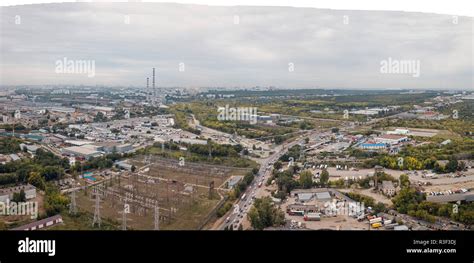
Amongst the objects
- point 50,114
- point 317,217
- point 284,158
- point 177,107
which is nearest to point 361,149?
point 284,158

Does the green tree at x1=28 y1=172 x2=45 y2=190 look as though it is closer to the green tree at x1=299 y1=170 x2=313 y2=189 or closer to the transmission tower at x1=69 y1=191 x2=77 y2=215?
the transmission tower at x1=69 y1=191 x2=77 y2=215

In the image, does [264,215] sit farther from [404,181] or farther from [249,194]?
[404,181]

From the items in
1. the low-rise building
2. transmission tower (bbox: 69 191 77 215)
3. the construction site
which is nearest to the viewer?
the construction site

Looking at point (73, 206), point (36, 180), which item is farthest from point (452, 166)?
point (36, 180)

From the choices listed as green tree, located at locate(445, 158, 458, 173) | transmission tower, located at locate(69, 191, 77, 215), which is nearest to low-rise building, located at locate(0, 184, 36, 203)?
transmission tower, located at locate(69, 191, 77, 215)

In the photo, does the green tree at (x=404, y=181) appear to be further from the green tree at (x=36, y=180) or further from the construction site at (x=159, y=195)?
the green tree at (x=36, y=180)

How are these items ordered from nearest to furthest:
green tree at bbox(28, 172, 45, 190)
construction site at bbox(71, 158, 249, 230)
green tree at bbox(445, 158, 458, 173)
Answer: construction site at bbox(71, 158, 249, 230), green tree at bbox(28, 172, 45, 190), green tree at bbox(445, 158, 458, 173)

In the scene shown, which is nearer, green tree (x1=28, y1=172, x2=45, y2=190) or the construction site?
the construction site

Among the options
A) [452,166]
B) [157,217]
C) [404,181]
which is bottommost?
[157,217]
